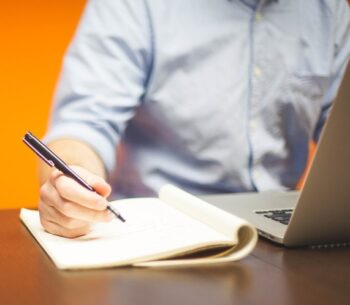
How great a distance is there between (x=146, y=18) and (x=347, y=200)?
765 millimetres

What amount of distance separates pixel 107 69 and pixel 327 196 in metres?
0.71

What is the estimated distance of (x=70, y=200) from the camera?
0.65 metres

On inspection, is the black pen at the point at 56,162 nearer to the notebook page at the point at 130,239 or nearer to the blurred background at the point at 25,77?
the notebook page at the point at 130,239

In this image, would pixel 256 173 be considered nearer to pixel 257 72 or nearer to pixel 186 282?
pixel 257 72

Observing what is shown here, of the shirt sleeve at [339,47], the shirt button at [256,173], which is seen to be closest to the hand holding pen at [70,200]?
the shirt button at [256,173]

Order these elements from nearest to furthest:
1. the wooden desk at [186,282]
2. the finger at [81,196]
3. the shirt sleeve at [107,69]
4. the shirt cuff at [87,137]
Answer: the wooden desk at [186,282]
the finger at [81,196]
the shirt cuff at [87,137]
the shirt sleeve at [107,69]

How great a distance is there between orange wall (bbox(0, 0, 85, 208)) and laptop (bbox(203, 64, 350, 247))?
2.76 feet

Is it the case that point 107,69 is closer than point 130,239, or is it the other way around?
point 130,239

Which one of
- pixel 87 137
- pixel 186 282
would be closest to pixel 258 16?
pixel 87 137

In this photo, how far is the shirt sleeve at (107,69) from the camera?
1.21 meters

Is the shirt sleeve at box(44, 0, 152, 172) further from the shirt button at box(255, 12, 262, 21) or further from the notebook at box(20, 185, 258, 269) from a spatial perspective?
the notebook at box(20, 185, 258, 269)

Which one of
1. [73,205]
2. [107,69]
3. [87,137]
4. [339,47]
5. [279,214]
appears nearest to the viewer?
[73,205]

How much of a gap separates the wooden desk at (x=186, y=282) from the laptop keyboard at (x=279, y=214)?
0.10 metres

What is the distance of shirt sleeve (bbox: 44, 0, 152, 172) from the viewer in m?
1.21
